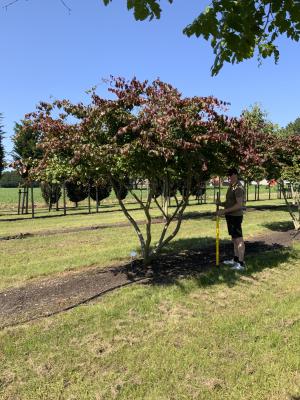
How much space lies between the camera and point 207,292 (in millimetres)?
6539

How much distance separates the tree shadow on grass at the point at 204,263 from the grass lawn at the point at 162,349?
678mm

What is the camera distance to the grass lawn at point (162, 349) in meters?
3.75

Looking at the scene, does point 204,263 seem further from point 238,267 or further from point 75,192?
point 75,192

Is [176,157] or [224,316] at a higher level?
[176,157]

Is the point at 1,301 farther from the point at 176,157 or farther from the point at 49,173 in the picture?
the point at 176,157

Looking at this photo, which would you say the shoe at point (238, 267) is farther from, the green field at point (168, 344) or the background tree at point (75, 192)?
the background tree at point (75, 192)

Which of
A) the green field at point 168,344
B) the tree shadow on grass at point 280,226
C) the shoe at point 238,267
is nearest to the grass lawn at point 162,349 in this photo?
the green field at point 168,344

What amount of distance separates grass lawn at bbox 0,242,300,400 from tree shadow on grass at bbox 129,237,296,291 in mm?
678

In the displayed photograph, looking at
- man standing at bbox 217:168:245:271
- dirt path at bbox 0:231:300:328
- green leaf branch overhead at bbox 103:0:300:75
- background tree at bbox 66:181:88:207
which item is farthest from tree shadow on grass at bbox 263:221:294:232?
background tree at bbox 66:181:88:207

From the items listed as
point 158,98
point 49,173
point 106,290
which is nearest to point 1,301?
point 106,290

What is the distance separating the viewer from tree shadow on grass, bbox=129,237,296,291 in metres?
7.27

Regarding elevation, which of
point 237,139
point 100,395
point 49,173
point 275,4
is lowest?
point 100,395

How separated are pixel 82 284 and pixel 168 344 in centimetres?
265

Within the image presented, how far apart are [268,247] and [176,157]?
4.58m
